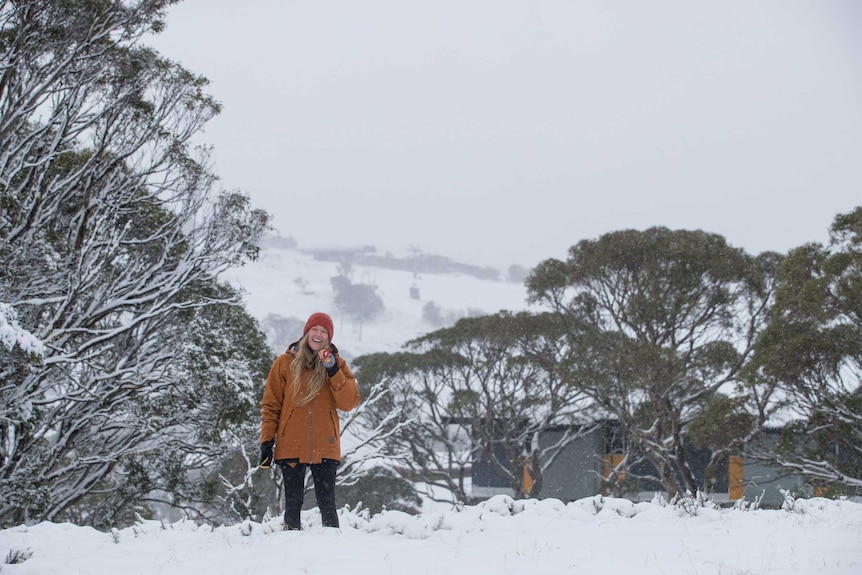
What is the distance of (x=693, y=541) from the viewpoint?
3.67m

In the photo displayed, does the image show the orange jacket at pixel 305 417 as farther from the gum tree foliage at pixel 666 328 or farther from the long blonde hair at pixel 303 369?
the gum tree foliage at pixel 666 328

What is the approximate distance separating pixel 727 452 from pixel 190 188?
38.5 ft

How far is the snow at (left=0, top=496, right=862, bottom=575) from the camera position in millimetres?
3236

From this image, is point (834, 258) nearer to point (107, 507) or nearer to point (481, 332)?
point (481, 332)

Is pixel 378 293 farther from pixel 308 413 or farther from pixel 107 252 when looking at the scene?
pixel 308 413

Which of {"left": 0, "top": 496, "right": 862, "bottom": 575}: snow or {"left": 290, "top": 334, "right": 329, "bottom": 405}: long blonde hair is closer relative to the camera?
{"left": 0, "top": 496, "right": 862, "bottom": 575}: snow

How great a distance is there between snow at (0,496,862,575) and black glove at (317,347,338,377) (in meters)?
0.94

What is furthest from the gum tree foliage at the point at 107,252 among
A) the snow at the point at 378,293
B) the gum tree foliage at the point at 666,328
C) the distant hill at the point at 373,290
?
Result: the snow at the point at 378,293

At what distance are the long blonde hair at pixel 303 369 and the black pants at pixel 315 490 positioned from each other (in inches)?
16.7

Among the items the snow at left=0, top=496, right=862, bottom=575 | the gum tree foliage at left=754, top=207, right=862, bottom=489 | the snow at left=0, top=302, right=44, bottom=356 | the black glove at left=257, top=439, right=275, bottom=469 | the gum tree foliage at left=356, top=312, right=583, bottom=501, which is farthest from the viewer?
the gum tree foliage at left=356, top=312, right=583, bottom=501

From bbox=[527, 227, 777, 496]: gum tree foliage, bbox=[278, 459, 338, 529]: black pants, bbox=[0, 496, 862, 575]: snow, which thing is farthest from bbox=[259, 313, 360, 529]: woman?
bbox=[527, 227, 777, 496]: gum tree foliage

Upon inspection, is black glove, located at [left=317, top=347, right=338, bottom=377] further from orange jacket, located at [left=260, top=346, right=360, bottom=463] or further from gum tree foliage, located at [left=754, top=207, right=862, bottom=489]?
gum tree foliage, located at [left=754, top=207, right=862, bottom=489]

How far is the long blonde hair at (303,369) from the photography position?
4.24 m

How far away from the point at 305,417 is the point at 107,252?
6.34m
